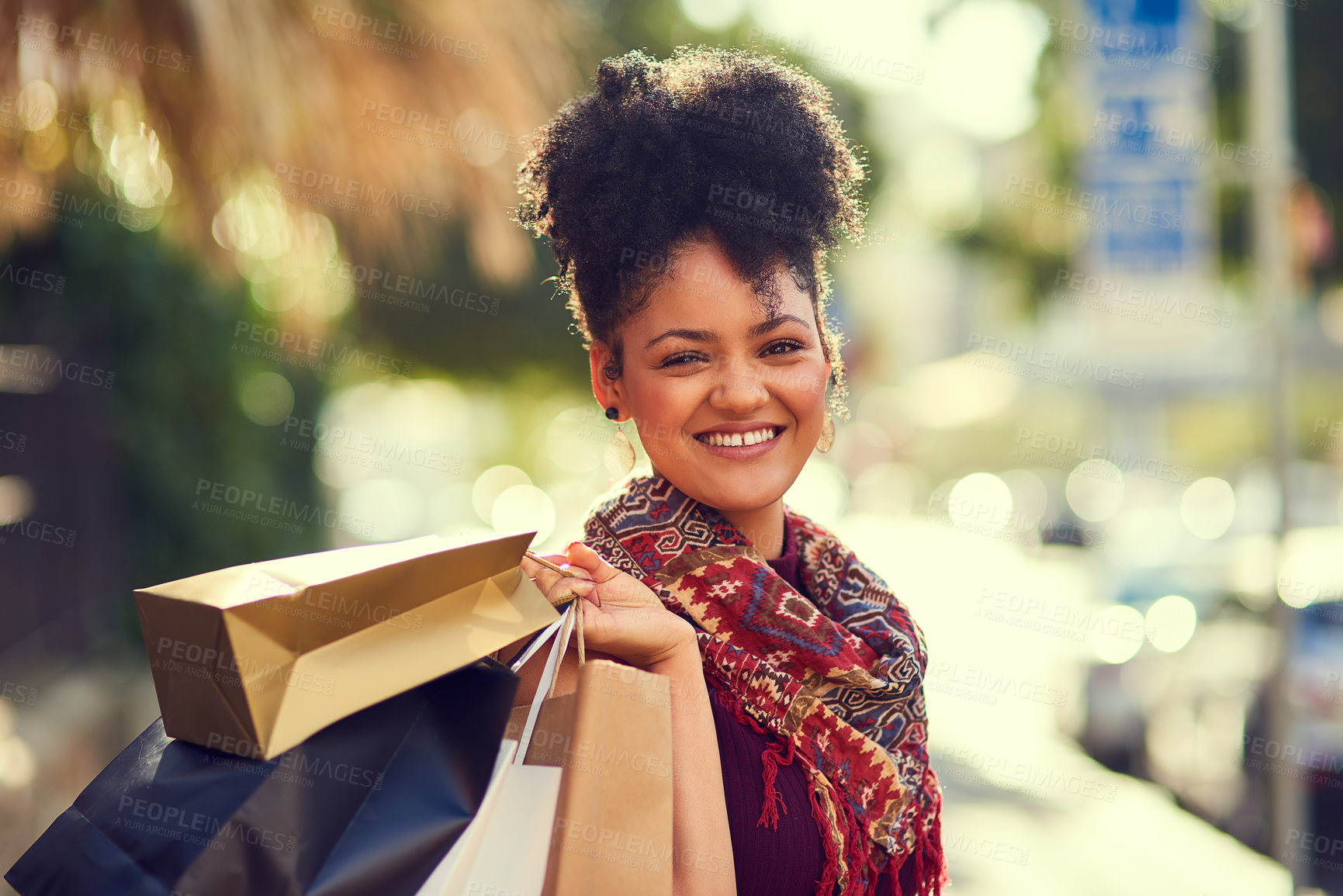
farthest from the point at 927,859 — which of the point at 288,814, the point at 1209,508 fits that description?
the point at 1209,508

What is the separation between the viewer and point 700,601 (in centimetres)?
184

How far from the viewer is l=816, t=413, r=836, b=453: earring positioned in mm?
2056

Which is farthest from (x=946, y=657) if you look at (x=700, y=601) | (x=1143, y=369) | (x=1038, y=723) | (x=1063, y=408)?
(x=1063, y=408)

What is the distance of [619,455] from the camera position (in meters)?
2.26

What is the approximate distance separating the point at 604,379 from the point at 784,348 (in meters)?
0.34

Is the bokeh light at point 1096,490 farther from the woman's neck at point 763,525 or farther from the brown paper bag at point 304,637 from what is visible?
the brown paper bag at point 304,637

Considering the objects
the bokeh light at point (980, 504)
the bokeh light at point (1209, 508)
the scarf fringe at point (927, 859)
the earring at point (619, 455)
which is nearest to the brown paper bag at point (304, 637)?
the earring at point (619, 455)

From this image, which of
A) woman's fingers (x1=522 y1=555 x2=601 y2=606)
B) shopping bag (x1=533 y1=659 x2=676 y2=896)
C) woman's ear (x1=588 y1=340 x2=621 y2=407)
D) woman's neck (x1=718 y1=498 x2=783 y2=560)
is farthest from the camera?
woman's neck (x1=718 y1=498 x2=783 y2=560)

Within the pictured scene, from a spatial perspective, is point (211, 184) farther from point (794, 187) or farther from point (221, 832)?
point (221, 832)

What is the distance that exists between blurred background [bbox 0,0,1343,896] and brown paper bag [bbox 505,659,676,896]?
0.90 feet

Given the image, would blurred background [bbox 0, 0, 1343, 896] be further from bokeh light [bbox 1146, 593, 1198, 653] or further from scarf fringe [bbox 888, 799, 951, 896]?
scarf fringe [bbox 888, 799, 951, 896]

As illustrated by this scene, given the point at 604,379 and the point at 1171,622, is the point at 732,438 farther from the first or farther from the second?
the point at 1171,622

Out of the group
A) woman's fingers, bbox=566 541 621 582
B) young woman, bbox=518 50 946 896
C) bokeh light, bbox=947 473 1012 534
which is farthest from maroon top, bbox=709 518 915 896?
bokeh light, bbox=947 473 1012 534

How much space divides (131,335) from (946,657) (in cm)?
767
